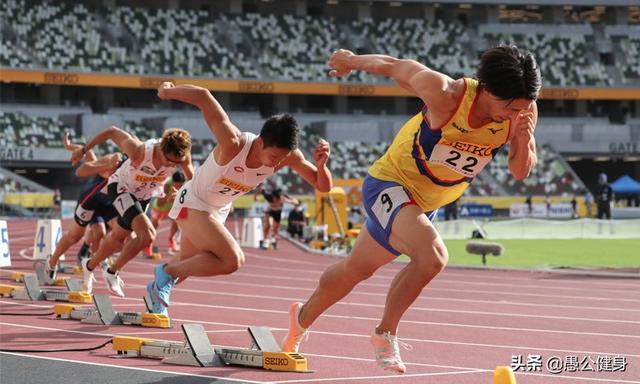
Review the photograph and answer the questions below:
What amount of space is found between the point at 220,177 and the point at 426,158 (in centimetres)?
218

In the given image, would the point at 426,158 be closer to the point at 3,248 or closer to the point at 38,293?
the point at 38,293

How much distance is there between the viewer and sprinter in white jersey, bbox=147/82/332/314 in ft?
23.3

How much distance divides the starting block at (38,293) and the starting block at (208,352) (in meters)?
3.63

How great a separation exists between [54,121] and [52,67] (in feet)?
8.60

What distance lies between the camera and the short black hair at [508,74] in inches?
211

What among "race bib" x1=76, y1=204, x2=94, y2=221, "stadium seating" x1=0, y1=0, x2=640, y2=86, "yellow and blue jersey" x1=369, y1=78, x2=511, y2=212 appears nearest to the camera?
"yellow and blue jersey" x1=369, y1=78, x2=511, y2=212

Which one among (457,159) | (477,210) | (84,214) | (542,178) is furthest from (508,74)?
(542,178)

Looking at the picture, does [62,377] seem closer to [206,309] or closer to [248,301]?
[206,309]

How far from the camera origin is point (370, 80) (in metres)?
56.6

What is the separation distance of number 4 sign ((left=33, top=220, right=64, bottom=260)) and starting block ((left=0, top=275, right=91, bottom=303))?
5.92m

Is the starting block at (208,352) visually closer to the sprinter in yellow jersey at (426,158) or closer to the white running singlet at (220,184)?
the sprinter in yellow jersey at (426,158)

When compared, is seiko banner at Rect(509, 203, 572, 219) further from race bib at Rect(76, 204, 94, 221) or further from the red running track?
race bib at Rect(76, 204, 94, 221)

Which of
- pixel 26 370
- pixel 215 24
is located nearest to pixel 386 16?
pixel 215 24

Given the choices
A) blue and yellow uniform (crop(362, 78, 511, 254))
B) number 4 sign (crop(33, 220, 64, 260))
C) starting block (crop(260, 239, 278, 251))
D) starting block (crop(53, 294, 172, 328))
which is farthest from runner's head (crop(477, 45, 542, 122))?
starting block (crop(260, 239, 278, 251))
